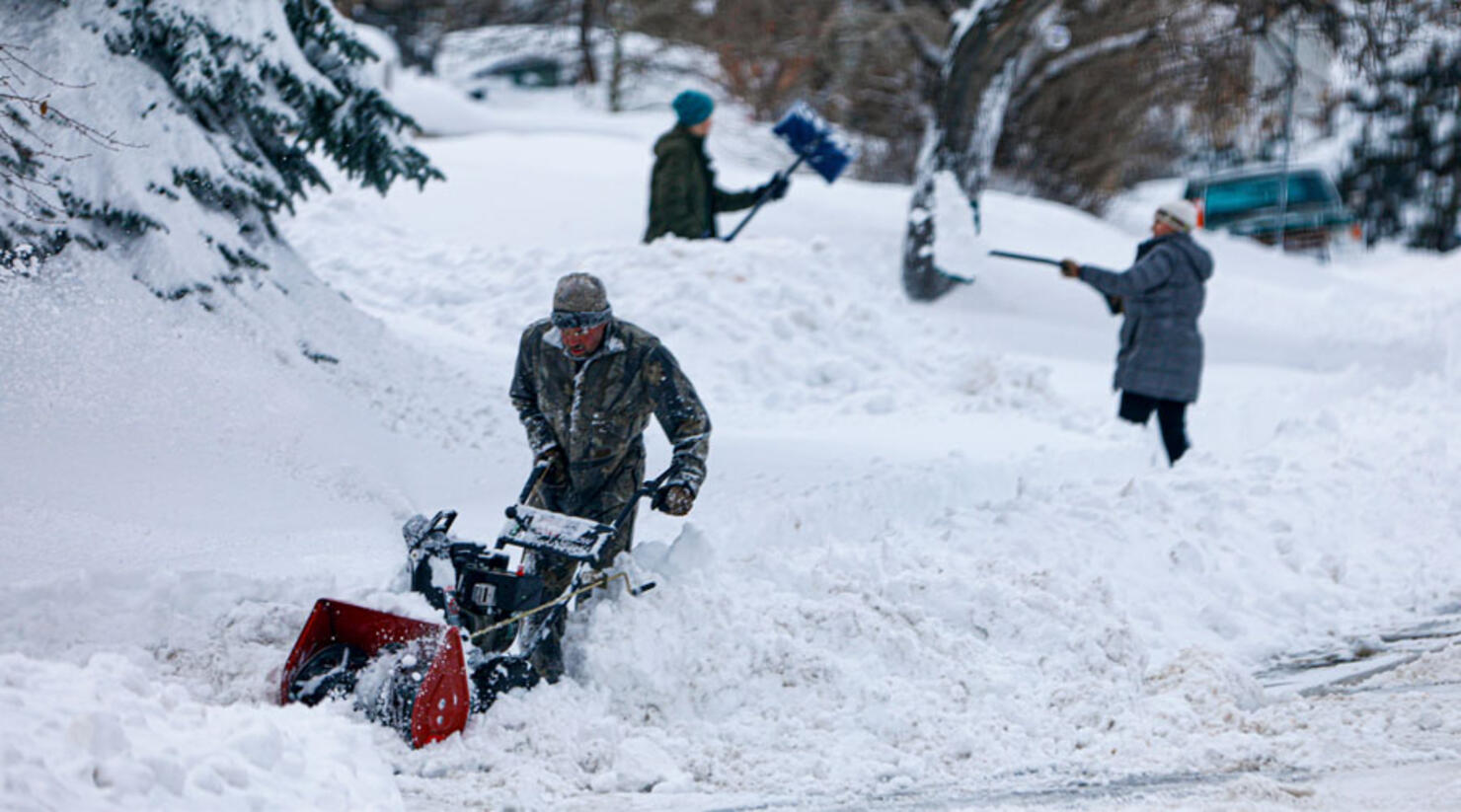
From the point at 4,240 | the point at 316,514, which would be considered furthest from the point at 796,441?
the point at 4,240

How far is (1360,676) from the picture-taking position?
5457 mm

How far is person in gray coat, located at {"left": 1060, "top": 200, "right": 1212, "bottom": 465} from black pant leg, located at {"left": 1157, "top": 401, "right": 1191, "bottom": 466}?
68 mm

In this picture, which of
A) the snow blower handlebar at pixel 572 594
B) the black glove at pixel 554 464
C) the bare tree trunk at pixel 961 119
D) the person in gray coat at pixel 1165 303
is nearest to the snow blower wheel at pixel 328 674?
the snow blower handlebar at pixel 572 594

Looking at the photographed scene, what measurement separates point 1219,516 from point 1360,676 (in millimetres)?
1808

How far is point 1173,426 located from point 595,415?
4.37m

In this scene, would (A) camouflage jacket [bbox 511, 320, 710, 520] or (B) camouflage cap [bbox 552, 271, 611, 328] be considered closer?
(B) camouflage cap [bbox 552, 271, 611, 328]

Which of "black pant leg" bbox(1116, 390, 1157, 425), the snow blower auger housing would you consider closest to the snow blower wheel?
the snow blower auger housing

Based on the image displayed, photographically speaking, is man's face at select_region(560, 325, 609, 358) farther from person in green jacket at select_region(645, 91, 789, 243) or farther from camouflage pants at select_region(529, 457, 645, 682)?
person in green jacket at select_region(645, 91, 789, 243)

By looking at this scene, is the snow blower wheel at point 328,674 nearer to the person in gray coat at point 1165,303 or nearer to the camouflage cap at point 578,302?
the camouflage cap at point 578,302

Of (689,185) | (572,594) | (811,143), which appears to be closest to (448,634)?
(572,594)

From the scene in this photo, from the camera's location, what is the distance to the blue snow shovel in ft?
33.8

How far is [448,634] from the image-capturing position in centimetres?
412

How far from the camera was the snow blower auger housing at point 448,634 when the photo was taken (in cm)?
420

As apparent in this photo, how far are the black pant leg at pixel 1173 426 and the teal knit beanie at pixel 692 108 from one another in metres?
3.46
